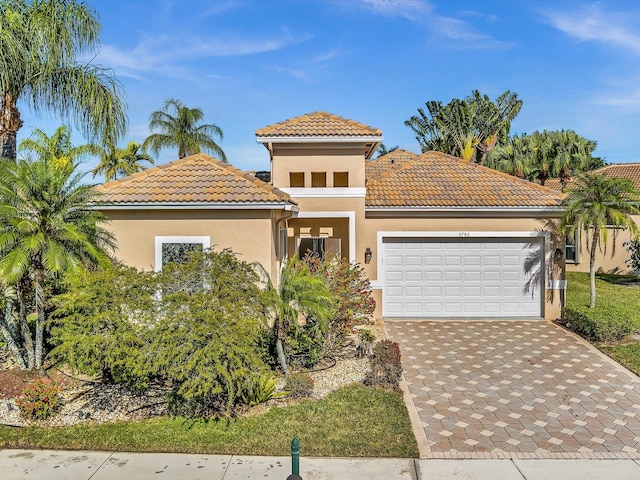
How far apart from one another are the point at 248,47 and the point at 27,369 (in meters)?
11.3

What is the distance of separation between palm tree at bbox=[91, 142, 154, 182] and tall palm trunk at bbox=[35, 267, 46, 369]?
72.0 ft

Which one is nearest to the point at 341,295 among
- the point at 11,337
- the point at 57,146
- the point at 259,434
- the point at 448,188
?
the point at 259,434

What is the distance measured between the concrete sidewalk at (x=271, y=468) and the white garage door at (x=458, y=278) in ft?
29.8

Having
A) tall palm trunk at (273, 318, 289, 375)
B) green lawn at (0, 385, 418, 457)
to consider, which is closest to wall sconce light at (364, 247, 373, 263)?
tall palm trunk at (273, 318, 289, 375)

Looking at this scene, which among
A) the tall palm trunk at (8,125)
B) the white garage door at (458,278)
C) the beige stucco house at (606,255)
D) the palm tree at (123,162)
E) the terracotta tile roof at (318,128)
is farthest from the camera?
the palm tree at (123,162)

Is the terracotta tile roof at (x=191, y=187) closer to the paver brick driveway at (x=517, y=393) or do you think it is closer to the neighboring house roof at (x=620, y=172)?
the paver brick driveway at (x=517, y=393)

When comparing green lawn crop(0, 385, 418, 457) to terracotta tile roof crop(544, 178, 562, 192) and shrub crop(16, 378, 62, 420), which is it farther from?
terracotta tile roof crop(544, 178, 562, 192)

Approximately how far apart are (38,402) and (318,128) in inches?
419

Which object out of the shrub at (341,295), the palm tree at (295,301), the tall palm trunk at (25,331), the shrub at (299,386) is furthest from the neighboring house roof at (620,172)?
the tall palm trunk at (25,331)

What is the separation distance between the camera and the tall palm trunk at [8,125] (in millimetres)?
10961

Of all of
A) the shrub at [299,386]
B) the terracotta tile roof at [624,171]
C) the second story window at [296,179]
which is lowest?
the shrub at [299,386]

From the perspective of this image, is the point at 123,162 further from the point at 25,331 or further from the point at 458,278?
the point at 458,278

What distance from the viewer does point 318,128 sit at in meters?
15.2

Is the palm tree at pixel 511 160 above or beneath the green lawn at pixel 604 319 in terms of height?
above
